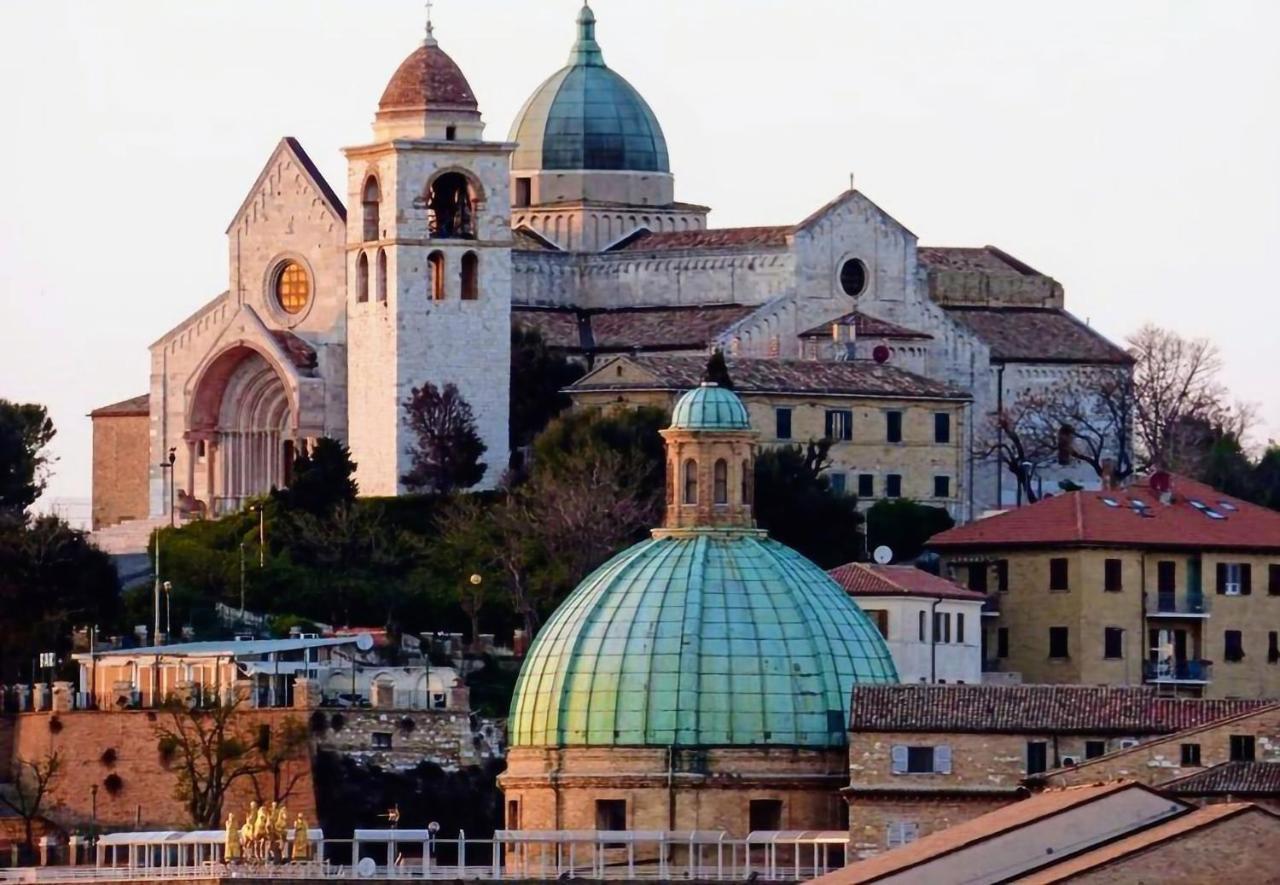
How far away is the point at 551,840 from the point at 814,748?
13.5 feet

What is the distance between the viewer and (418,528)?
137000mm

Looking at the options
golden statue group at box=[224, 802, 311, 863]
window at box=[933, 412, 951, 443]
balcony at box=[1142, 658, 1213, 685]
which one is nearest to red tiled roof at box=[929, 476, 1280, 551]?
balcony at box=[1142, 658, 1213, 685]

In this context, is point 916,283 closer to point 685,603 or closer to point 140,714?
point 140,714

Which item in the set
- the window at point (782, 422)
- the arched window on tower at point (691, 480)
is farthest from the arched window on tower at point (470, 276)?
the arched window on tower at point (691, 480)

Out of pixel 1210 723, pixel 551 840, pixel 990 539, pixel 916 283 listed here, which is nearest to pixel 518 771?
pixel 551 840

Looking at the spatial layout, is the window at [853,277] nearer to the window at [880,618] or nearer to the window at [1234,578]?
the window at [1234,578]

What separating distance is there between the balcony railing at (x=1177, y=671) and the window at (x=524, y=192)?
1002 inches

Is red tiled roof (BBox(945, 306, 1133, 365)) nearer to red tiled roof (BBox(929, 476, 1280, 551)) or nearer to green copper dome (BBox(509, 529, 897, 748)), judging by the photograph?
red tiled roof (BBox(929, 476, 1280, 551))

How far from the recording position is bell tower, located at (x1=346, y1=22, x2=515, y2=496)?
141 m

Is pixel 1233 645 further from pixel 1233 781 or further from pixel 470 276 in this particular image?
pixel 1233 781

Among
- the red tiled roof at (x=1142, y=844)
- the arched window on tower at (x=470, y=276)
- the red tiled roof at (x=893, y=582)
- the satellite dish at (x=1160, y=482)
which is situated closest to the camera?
the red tiled roof at (x=1142, y=844)

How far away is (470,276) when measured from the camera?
142 m

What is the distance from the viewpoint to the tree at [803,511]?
133m

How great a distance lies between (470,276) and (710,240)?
7.57m
